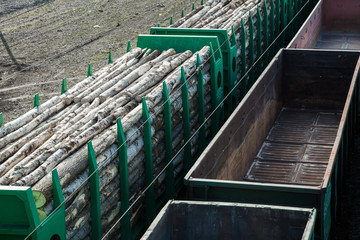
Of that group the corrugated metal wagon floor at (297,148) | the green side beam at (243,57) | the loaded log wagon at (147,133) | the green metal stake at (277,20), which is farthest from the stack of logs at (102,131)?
the green metal stake at (277,20)

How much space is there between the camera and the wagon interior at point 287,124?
920cm

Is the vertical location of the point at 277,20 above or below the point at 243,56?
below

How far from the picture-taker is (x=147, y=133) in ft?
26.2

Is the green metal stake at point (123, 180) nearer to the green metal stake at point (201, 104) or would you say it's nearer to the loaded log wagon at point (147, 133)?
the loaded log wagon at point (147, 133)

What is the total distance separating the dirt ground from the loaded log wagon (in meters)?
5.30

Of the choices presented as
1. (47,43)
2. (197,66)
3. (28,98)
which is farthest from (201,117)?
(47,43)

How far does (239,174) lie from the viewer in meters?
9.81

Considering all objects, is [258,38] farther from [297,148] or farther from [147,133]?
[147,133]

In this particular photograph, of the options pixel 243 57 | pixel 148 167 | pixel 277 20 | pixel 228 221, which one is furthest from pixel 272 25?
pixel 228 221

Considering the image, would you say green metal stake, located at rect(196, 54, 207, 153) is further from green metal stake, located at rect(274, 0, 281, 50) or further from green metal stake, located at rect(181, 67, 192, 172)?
green metal stake, located at rect(274, 0, 281, 50)

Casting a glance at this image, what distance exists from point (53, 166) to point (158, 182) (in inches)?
87.6

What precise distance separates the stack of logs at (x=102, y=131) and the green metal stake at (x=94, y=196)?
0.19 feet

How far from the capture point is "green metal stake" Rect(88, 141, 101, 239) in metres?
6.76

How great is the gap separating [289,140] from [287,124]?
776mm
